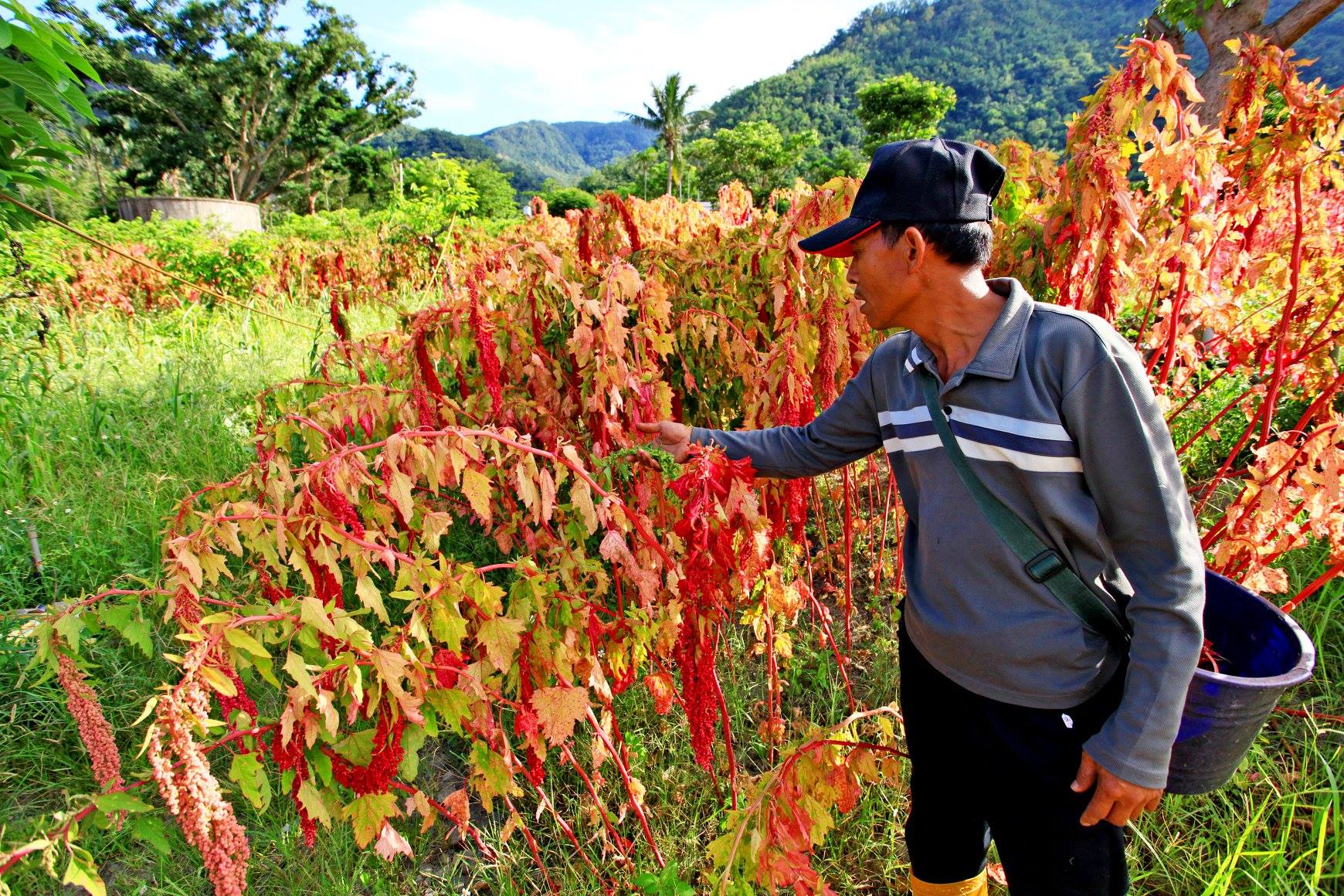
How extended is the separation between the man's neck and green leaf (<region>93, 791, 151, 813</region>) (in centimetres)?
149

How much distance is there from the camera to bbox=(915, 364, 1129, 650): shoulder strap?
3.87 feet

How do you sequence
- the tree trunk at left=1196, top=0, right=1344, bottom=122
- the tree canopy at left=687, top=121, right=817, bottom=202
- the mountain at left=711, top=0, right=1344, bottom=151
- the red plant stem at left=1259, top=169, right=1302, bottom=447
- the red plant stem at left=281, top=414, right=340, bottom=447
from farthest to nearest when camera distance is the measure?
the mountain at left=711, top=0, right=1344, bottom=151
the tree canopy at left=687, top=121, right=817, bottom=202
the tree trunk at left=1196, top=0, right=1344, bottom=122
the red plant stem at left=1259, top=169, right=1302, bottom=447
the red plant stem at left=281, top=414, right=340, bottom=447

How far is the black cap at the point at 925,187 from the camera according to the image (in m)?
1.18

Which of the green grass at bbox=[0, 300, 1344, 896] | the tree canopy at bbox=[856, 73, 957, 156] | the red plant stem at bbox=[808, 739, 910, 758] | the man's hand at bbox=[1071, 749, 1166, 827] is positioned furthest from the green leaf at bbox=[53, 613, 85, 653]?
the tree canopy at bbox=[856, 73, 957, 156]

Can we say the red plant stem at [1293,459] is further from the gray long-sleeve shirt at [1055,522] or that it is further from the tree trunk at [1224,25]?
the tree trunk at [1224,25]

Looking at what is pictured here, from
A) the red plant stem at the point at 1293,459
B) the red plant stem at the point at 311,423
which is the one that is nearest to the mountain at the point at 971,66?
the red plant stem at the point at 1293,459

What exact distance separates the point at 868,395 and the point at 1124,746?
0.79 m

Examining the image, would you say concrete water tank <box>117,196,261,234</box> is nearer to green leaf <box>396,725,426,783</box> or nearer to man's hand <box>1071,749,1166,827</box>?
green leaf <box>396,725,426,783</box>

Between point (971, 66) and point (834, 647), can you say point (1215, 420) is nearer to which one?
point (834, 647)

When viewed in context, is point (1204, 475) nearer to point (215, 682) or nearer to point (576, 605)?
point (576, 605)

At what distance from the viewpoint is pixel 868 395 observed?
1.55 meters

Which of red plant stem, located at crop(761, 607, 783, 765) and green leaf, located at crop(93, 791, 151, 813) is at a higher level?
green leaf, located at crop(93, 791, 151, 813)

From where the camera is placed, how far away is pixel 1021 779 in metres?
1.28

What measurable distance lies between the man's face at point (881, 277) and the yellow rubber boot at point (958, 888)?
1.29m
